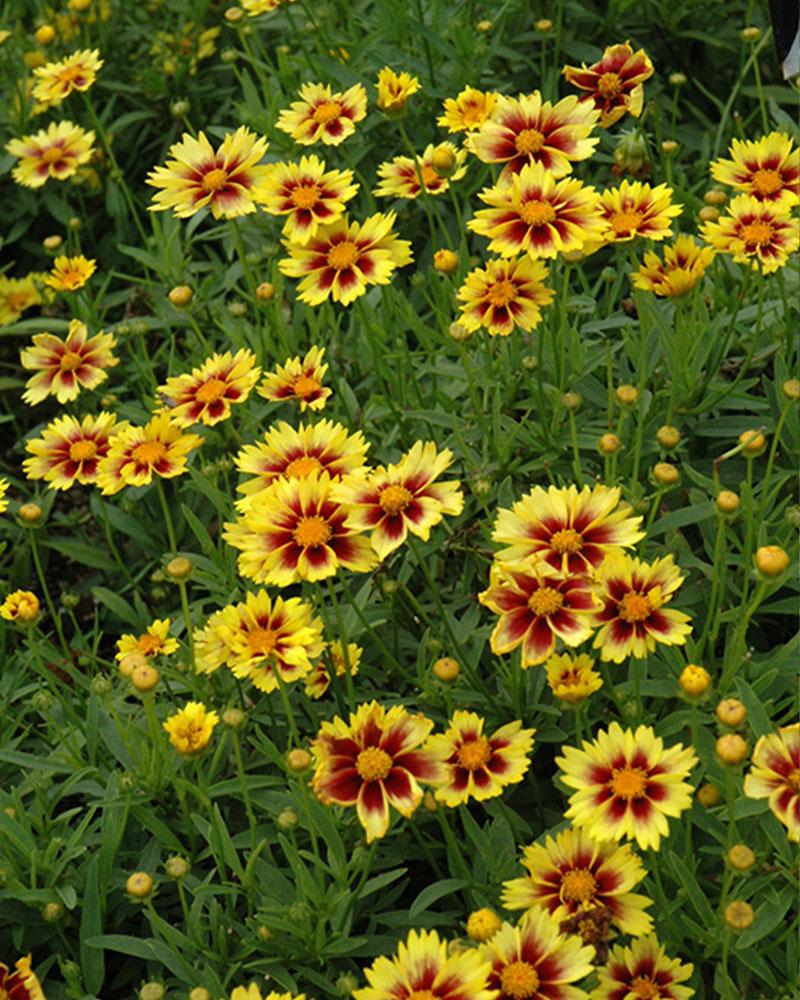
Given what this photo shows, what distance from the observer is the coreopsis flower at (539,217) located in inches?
74.4

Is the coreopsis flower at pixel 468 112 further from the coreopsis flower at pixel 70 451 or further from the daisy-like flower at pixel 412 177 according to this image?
the coreopsis flower at pixel 70 451

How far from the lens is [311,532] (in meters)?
1.71

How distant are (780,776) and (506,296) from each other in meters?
0.86

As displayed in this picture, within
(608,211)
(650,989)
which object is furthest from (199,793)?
(608,211)

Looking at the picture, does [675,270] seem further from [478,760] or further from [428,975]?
[428,975]

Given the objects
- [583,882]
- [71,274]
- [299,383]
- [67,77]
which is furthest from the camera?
[67,77]

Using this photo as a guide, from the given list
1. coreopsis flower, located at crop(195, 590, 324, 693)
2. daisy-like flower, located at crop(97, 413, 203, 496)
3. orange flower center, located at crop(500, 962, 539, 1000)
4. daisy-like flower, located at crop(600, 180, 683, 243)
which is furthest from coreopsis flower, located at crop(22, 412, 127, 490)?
orange flower center, located at crop(500, 962, 539, 1000)

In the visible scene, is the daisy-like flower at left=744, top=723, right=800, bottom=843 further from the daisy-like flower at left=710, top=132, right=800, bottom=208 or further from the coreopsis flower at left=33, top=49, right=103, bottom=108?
the coreopsis flower at left=33, top=49, right=103, bottom=108

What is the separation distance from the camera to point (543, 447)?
2.25 m

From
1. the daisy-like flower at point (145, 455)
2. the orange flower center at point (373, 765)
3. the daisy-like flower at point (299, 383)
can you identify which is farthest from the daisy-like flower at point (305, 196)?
the orange flower center at point (373, 765)

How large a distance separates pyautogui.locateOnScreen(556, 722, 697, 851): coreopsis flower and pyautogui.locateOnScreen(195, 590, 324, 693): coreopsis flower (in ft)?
1.16

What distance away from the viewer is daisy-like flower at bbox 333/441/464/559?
1.66 metres

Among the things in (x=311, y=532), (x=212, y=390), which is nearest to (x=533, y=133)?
(x=212, y=390)

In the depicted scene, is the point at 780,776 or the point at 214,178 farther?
the point at 214,178
